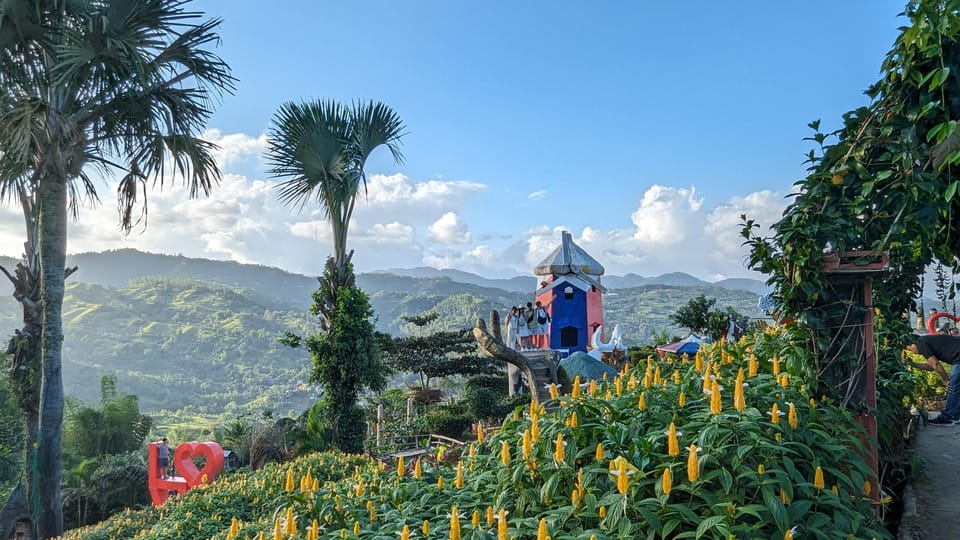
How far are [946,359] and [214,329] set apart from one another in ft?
212

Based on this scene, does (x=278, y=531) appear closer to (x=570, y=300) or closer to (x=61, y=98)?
(x=61, y=98)

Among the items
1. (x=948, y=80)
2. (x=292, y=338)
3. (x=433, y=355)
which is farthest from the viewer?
(x=433, y=355)

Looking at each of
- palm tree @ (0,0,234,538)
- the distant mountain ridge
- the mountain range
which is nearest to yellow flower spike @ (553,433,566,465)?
palm tree @ (0,0,234,538)

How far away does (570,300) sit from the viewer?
17.4 m

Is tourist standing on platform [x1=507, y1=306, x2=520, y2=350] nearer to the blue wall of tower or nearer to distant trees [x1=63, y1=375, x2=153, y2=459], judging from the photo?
the blue wall of tower

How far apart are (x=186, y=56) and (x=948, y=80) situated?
9.62m

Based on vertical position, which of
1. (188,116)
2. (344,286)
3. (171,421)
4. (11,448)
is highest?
(188,116)

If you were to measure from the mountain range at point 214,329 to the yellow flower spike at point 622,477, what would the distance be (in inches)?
1492

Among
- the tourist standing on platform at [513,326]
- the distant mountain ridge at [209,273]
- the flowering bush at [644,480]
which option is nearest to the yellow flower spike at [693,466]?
the flowering bush at [644,480]

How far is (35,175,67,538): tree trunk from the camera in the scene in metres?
8.22

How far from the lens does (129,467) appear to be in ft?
41.1

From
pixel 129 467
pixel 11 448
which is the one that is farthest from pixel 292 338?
pixel 11 448

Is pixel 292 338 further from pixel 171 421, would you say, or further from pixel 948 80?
pixel 171 421

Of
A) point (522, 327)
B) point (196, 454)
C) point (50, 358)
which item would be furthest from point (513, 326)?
point (50, 358)
